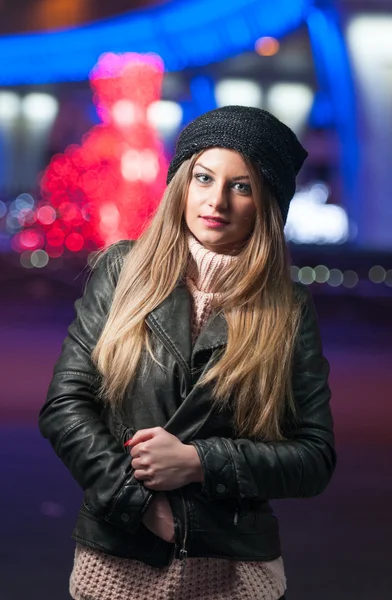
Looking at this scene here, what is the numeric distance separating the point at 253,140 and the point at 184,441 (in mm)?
488

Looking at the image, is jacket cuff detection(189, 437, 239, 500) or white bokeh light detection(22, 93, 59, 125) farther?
white bokeh light detection(22, 93, 59, 125)

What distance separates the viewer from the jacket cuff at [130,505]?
1.61 m

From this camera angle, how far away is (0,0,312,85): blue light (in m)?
15.2

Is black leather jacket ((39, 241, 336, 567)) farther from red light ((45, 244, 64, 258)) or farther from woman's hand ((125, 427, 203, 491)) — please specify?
red light ((45, 244, 64, 258))

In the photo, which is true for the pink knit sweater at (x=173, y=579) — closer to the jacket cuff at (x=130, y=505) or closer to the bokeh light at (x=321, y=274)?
the jacket cuff at (x=130, y=505)

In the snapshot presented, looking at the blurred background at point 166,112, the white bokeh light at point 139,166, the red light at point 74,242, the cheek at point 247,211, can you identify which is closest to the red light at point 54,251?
the blurred background at point 166,112

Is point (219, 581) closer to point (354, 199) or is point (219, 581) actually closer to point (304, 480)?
point (304, 480)

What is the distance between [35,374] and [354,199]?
9710 millimetres

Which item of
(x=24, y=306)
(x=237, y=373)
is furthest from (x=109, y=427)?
(x=24, y=306)

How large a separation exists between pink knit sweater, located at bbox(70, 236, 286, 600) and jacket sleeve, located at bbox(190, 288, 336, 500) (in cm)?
12

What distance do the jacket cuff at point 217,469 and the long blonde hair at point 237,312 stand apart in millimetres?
76

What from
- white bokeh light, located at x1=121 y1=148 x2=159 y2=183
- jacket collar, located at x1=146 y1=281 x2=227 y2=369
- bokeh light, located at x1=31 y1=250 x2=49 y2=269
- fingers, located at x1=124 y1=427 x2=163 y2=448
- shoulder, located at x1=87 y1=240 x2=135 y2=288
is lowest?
bokeh light, located at x1=31 y1=250 x2=49 y2=269

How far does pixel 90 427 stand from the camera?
1.67m

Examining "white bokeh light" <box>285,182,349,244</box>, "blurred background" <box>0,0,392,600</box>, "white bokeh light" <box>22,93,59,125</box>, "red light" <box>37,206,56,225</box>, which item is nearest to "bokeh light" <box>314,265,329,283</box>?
"blurred background" <box>0,0,392,600</box>
